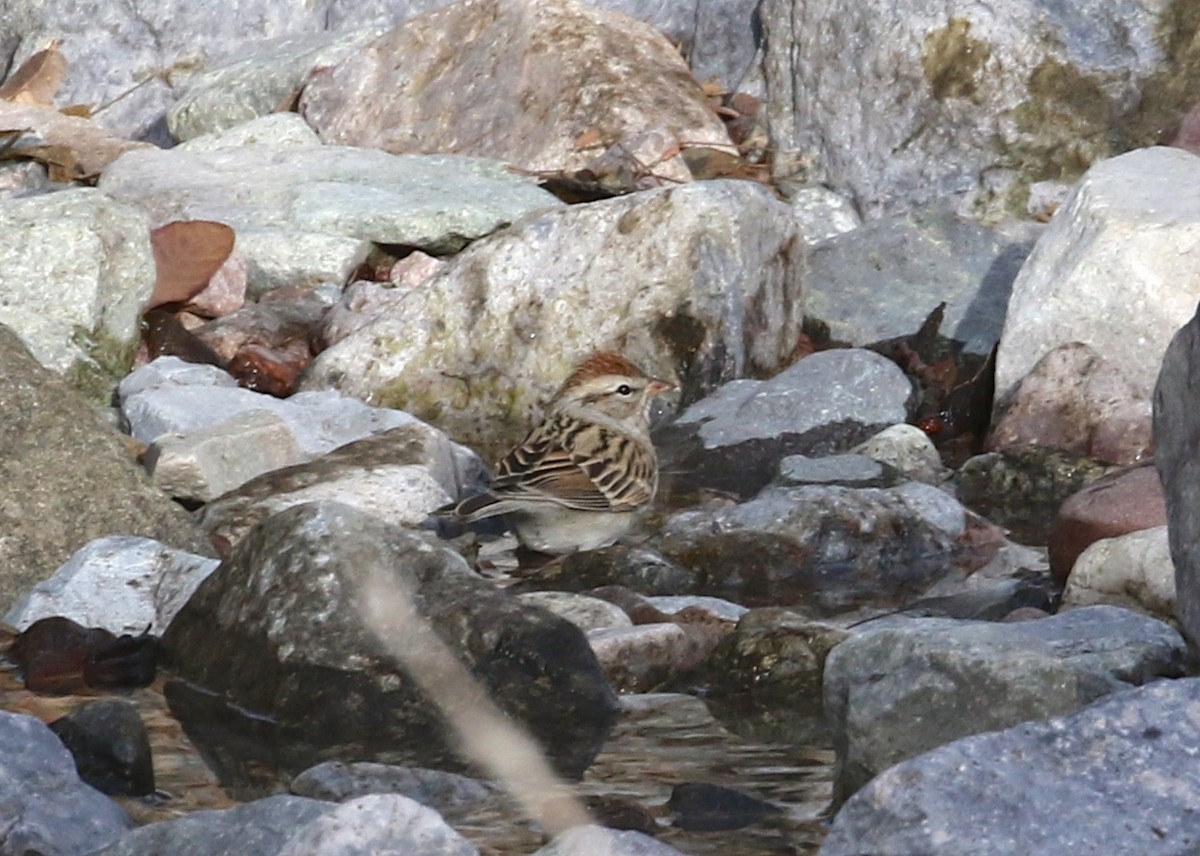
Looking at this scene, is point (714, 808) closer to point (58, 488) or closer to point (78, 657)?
point (78, 657)

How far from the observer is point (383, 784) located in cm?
471

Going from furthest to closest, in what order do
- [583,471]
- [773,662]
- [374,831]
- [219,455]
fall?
1. [219,455]
2. [583,471]
3. [773,662]
4. [374,831]

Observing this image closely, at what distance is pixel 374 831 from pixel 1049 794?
101cm

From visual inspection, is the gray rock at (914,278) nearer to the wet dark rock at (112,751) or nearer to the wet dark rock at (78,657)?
the wet dark rock at (78,657)

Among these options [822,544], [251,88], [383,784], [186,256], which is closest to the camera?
[383,784]

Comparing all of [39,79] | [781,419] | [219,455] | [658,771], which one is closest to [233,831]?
[658,771]

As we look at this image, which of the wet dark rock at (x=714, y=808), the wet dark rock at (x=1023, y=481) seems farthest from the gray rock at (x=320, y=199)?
the wet dark rock at (x=714, y=808)

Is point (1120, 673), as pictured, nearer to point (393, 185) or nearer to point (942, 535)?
point (942, 535)

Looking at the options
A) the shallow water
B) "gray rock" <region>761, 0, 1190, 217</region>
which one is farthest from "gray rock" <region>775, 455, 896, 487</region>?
"gray rock" <region>761, 0, 1190, 217</region>

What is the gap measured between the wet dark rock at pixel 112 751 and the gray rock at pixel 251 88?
852cm

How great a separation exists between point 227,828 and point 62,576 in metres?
2.83

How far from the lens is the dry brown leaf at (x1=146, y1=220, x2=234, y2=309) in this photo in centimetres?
1027

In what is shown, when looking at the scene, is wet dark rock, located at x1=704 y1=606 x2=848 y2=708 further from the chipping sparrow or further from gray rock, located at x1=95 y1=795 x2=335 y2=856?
gray rock, located at x1=95 y1=795 x2=335 y2=856

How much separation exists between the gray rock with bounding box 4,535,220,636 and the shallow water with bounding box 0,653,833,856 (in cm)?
40
